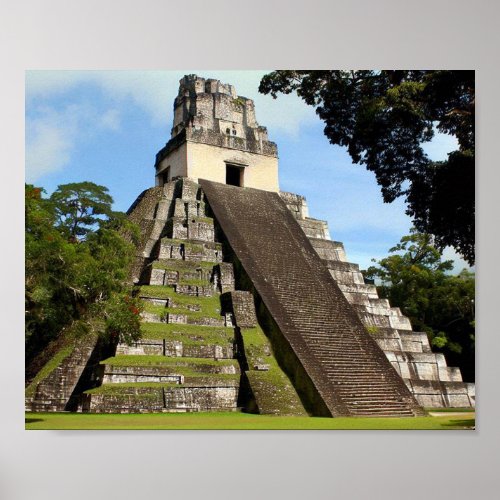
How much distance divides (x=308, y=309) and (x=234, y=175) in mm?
3536

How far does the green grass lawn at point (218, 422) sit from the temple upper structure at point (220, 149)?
17.6 feet

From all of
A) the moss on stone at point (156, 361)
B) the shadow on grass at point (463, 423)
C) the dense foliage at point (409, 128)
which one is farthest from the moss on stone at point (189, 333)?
the shadow on grass at point (463, 423)

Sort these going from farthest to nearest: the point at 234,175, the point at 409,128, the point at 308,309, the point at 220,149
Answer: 1. the point at 234,175
2. the point at 220,149
3. the point at 308,309
4. the point at 409,128

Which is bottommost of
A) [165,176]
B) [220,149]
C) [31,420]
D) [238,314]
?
[31,420]

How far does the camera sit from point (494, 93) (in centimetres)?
944

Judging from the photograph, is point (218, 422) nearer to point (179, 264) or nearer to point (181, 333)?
point (181, 333)

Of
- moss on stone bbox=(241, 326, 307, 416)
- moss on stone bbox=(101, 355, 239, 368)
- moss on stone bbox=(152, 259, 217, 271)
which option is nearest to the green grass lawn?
moss on stone bbox=(241, 326, 307, 416)

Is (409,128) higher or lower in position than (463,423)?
higher

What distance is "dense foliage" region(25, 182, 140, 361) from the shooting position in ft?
30.2

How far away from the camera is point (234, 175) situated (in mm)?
14469

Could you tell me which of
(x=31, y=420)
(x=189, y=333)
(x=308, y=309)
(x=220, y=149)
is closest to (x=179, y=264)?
(x=189, y=333)
